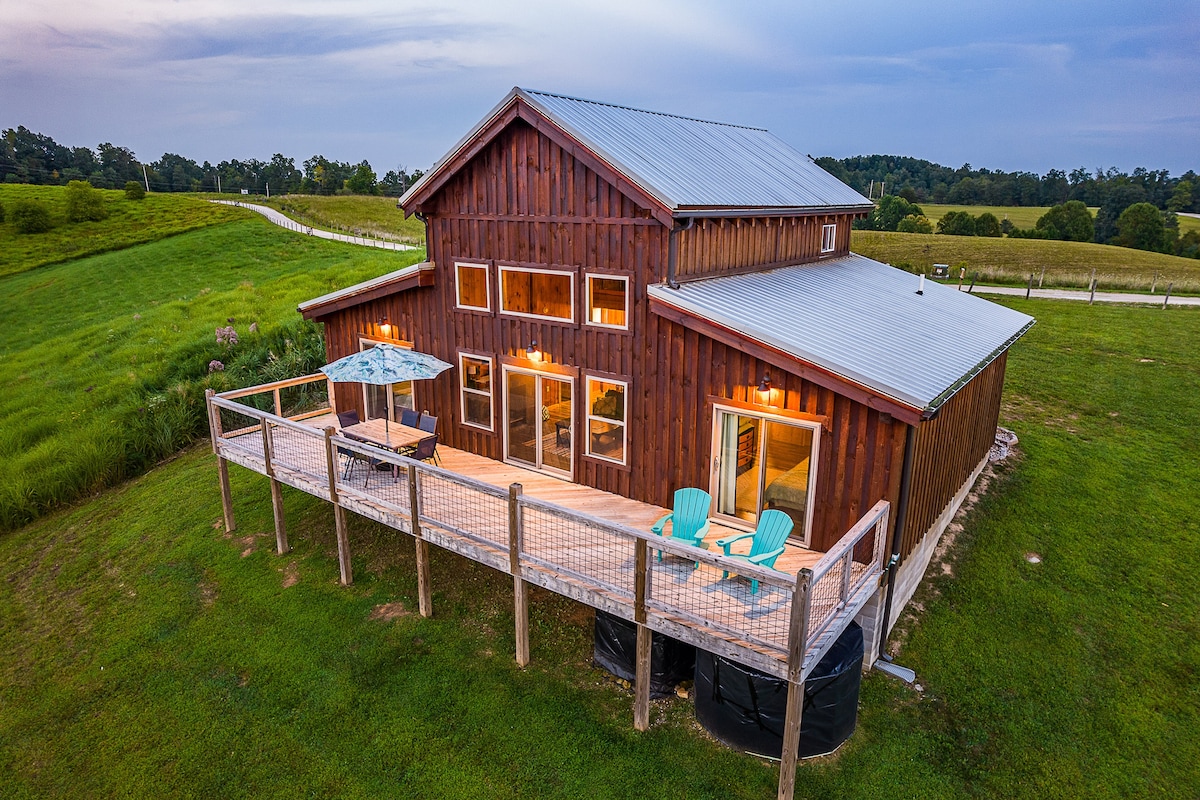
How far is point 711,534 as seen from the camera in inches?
372

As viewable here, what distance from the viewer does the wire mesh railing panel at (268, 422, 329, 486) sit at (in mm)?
11539

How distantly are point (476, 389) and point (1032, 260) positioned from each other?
43.5 metres

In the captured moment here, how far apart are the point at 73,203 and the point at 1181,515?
68677 millimetres

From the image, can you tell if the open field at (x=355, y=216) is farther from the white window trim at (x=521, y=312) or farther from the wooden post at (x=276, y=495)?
the white window trim at (x=521, y=312)

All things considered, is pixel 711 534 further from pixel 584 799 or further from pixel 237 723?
pixel 237 723

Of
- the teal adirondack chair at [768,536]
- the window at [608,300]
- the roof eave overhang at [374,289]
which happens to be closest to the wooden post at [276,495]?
the roof eave overhang at [374,289]

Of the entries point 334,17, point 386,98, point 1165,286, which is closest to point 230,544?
point 1165,286

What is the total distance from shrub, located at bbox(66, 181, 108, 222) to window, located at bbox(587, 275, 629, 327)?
60233 millimetres

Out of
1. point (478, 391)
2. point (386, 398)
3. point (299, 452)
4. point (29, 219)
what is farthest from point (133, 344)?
point (29, 219)

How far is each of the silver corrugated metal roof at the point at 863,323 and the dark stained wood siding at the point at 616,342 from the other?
0.46m

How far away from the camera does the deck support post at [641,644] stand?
7570 mm

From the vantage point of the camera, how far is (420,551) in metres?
10.1

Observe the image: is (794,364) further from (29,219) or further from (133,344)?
(29,219)

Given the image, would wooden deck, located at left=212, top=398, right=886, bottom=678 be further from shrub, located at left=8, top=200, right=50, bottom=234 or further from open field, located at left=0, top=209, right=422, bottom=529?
shrub, located at left=8, top=200, right=50, bottom=234
